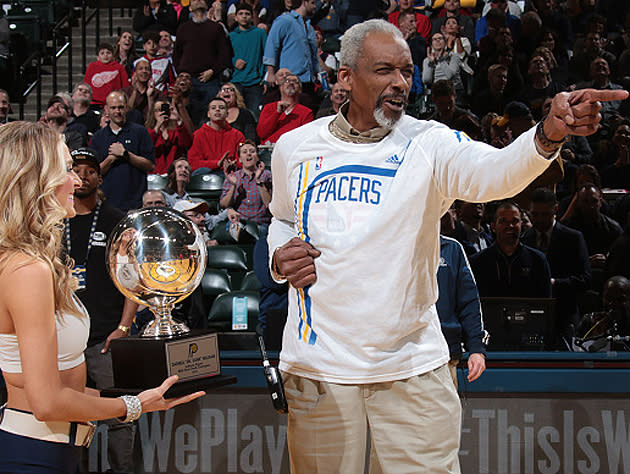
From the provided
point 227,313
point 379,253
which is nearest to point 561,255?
point 227,313

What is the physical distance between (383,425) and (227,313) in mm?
3428

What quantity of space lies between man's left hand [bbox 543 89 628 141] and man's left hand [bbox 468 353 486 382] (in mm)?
1864

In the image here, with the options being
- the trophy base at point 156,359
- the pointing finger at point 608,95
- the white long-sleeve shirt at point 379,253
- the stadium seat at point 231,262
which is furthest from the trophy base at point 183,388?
the stadium seat at point 231,262

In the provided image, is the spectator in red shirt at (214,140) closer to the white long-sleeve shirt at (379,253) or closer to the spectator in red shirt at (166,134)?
the spectator in red shirt at (166,134)

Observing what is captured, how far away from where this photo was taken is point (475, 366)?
140 inches

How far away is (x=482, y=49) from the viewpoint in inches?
376

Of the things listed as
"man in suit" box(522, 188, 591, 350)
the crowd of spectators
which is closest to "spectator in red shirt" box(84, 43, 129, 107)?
the crowd of spectators

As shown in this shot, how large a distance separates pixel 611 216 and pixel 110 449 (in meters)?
4.97

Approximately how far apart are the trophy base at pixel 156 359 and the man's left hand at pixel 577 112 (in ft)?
3.90

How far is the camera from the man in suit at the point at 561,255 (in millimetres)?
5551

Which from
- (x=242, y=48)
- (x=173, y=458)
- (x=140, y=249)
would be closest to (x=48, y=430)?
(x=140, y=249)

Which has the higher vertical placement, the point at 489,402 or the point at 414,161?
the point at 414,161

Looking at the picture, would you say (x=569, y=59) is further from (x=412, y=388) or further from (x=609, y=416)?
(x=412, y=388)

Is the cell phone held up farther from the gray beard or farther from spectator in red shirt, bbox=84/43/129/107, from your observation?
the gray beard
